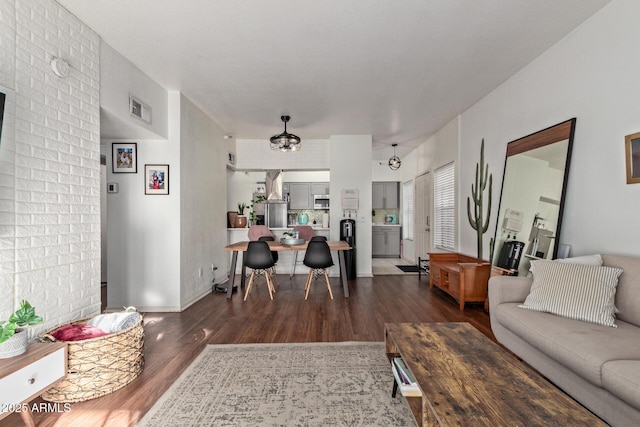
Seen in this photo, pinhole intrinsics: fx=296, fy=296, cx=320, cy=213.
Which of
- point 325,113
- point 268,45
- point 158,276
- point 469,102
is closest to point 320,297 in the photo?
point 158,276

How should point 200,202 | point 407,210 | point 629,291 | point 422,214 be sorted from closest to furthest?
point 629,291 < point 200,202 < point 422,214 < point 407,210

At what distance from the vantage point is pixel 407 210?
8242 millimetres

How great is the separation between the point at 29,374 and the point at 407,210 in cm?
781

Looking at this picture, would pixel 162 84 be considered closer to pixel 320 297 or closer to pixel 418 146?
pixel 320 297

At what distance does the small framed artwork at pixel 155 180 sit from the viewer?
3719mm

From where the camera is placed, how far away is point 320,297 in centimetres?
427

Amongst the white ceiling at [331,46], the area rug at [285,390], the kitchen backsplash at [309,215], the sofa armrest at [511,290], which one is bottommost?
the area rug at [285,390]

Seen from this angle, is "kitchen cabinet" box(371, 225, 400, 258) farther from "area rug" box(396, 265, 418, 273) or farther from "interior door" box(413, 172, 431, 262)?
"area rug" box(396, 265, 418, 273)

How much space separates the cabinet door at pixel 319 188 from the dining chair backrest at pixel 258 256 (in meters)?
4.22

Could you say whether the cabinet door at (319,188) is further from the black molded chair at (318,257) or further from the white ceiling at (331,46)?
the black molded chair at (318,257)

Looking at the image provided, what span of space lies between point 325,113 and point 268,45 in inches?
73.8

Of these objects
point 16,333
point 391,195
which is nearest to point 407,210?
point 391,195

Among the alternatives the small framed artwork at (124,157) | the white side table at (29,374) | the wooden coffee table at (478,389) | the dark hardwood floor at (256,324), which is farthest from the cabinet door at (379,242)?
the white side table at (29,374)

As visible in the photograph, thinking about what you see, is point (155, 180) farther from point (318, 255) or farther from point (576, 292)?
point (576, 292)
